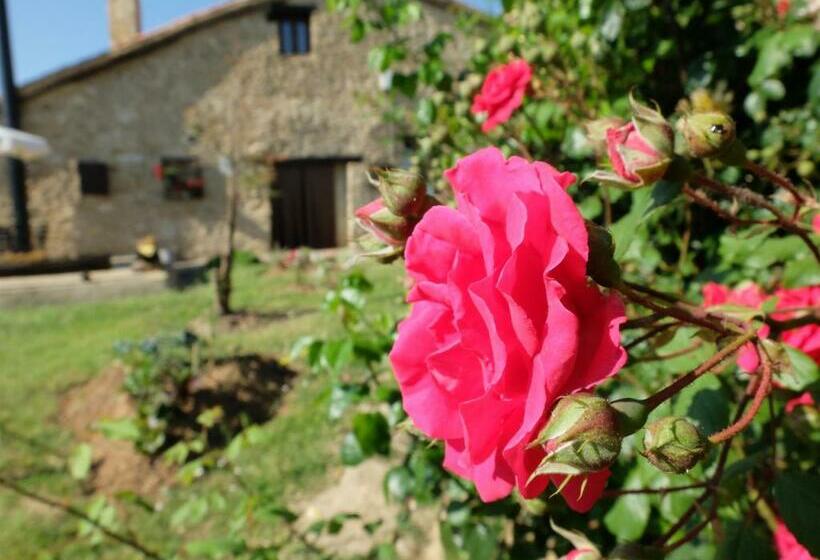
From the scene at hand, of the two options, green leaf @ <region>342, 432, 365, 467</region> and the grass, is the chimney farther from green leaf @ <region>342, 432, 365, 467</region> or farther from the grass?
green leaf @ <region>342, 432, 365, 467</region>

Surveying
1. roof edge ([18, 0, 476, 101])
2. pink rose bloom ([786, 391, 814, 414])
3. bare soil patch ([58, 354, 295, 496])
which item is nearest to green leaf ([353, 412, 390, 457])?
pink rose bloom ([786, 391, 814, 414])

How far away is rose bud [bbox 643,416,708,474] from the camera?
0.37m

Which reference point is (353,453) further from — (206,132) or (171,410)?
(206,132)

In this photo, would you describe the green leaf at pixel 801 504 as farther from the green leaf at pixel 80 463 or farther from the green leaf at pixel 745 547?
the green leaf at pixel 80 463

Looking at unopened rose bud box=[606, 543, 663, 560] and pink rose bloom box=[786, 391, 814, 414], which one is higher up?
pink rose bloom box=[786, 391, 814, 414]

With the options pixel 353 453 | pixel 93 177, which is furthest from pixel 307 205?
pixel 353 453

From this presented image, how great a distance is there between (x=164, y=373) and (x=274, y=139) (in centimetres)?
747

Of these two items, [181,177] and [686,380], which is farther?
[181,177]

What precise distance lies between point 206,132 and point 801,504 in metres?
10.3

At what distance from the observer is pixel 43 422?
11.8ft

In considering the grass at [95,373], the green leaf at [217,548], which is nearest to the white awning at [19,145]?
the grass at [95,373]

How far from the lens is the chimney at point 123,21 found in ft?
35.2

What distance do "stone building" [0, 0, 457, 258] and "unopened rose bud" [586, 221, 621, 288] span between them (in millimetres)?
8868

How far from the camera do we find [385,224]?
1.60ft
